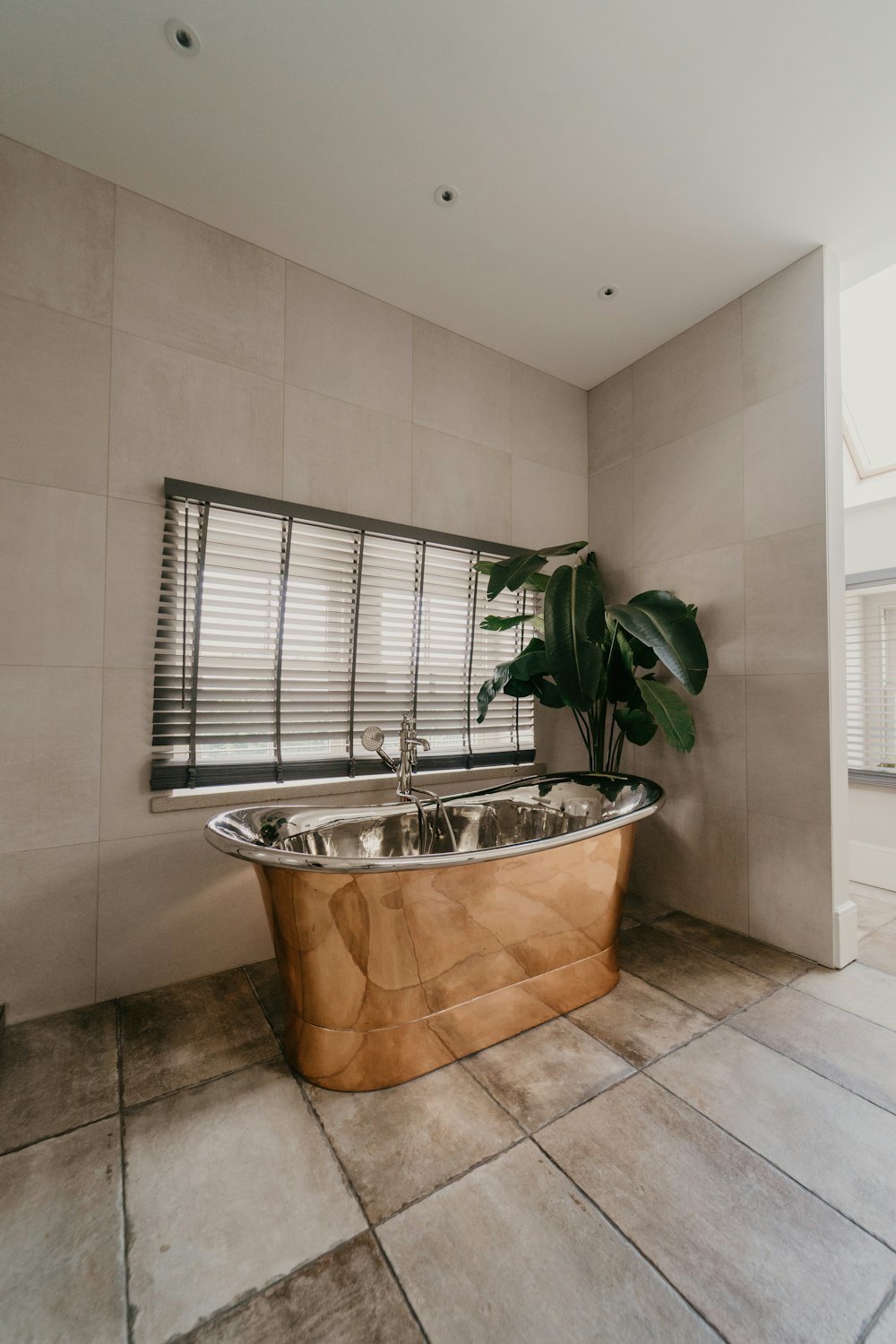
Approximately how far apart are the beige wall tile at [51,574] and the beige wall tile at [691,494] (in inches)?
95.8

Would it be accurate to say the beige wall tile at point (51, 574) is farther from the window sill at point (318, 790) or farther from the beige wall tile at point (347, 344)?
the beige wall tile at point (347, 344)

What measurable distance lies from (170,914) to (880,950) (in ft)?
9.14

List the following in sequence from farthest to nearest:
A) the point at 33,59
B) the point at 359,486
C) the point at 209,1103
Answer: the point at 359,486 → the point at 33,59 → the point at 209,1103

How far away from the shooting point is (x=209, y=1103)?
57.3 inches

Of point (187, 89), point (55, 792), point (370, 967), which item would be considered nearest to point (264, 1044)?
point (370, 967)

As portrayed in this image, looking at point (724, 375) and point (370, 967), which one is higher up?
point (724, 375)

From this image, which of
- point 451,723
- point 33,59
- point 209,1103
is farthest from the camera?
point 451,723

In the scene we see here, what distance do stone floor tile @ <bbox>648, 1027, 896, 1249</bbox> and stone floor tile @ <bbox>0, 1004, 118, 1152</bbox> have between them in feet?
4.98

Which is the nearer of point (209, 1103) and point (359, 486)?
point (209, 1103)

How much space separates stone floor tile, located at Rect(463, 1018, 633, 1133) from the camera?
145 centimetres

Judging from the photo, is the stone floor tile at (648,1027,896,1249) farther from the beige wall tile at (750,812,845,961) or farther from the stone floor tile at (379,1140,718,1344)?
the beige wall tile at (750,812,845,961)

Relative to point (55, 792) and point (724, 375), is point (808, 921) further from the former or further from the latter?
point (55, 792)

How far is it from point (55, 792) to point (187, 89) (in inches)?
86.0

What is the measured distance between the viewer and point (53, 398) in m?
1.86
